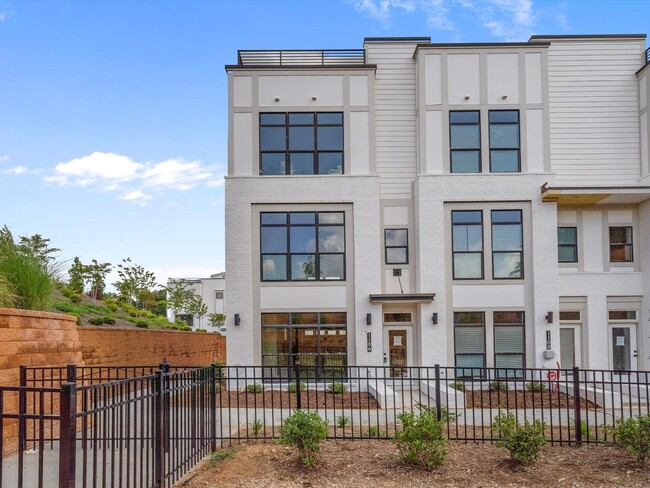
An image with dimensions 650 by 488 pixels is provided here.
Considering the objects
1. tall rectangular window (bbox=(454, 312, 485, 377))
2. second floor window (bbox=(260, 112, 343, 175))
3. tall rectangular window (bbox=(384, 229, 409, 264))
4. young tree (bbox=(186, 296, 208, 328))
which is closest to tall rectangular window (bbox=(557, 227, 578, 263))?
tall rectangular window (bbox=(454, 312, 485, 377))

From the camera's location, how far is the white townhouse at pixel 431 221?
61.0 ft

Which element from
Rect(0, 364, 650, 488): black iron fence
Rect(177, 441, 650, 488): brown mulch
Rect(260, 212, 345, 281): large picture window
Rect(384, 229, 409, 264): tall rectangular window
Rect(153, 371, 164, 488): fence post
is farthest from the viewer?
Rect(384, 229, 409, 264): tall rectangular window

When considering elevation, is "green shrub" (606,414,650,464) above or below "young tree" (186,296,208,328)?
below

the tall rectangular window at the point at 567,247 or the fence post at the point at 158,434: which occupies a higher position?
the tall rectangular window at the point at 567,247

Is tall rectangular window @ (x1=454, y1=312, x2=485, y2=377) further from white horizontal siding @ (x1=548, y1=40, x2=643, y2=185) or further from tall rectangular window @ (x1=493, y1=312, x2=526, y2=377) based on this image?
white horizontal siding @ (x1=548, y1=40, x2=643, y2=185)

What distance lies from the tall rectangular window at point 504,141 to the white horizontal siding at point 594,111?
1866 millimetres

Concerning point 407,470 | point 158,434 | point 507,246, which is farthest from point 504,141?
point 158,434

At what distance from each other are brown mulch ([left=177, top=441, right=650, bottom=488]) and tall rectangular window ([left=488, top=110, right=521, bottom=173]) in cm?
1137

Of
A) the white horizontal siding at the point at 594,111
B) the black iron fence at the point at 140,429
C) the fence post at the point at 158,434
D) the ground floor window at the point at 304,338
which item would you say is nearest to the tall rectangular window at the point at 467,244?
the white horizontal siding at the point at 594,111

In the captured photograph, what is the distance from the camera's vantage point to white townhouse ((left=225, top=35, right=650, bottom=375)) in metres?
18.6

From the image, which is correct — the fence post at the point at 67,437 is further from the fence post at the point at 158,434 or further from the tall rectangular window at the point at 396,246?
the tall rectangular window at the point at 396,246

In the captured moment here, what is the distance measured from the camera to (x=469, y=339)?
18.6 metres

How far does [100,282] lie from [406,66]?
21570mm

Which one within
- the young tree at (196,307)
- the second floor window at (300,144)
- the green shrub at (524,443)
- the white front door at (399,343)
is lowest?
the green shrub at (524,443)
